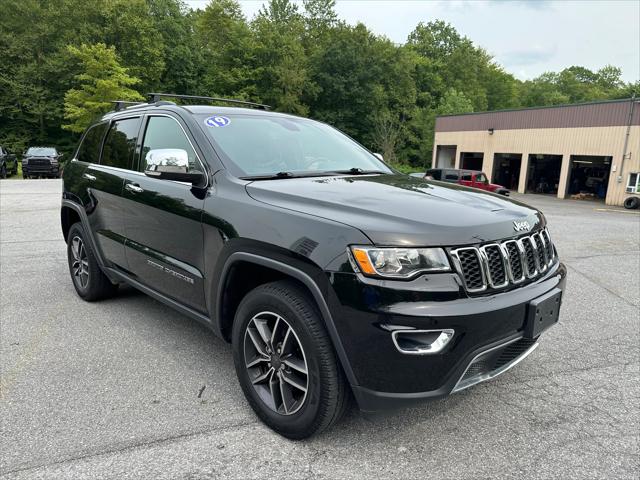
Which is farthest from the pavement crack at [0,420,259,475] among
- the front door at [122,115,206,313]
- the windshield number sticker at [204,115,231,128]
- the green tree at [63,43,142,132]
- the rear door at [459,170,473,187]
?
the green tree at [63,43,142,132]

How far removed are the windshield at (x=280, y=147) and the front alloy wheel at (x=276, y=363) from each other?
977 mm

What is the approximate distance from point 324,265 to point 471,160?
37.5 metres

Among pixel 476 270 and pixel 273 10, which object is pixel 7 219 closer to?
Result: pixel 476 270

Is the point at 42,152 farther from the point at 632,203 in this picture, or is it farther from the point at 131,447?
the point at 632,203

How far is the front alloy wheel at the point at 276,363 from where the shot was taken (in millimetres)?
2557

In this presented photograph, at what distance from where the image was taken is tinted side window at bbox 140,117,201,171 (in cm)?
328

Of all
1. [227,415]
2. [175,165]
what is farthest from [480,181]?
[227,415]

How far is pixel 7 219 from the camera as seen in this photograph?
10367 millimetres

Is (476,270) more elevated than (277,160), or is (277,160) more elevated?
(277,160)

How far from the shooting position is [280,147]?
11.5 ft

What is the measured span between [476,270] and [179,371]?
7.22 ft

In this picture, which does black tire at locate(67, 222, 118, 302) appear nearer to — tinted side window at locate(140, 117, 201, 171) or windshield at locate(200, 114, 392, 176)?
tinted side window at locate(140, 117, 201, 171)

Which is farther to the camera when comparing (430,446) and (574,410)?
(574,410)

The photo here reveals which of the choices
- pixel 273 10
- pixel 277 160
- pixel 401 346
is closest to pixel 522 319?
pixel 401 346
